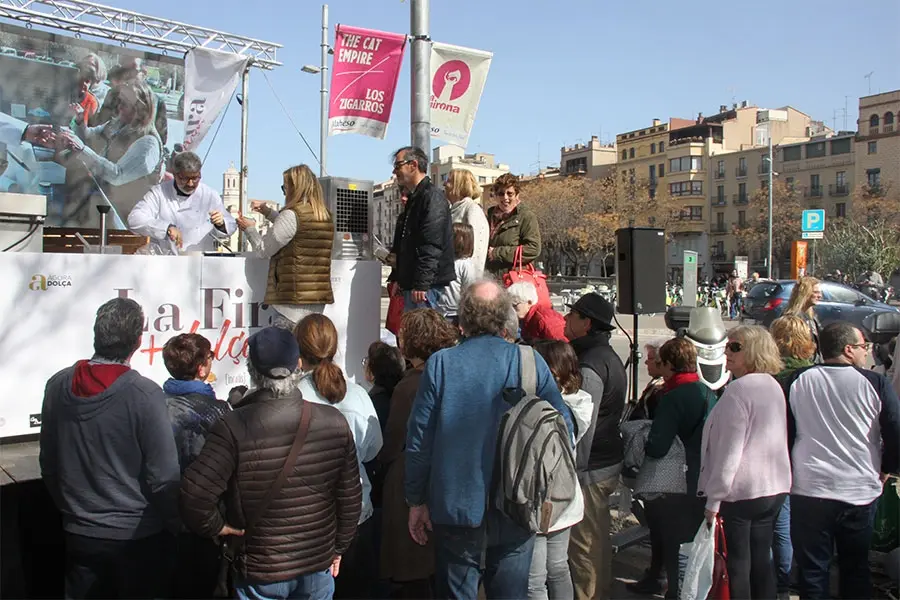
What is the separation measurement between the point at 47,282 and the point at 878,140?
7748 centimetres

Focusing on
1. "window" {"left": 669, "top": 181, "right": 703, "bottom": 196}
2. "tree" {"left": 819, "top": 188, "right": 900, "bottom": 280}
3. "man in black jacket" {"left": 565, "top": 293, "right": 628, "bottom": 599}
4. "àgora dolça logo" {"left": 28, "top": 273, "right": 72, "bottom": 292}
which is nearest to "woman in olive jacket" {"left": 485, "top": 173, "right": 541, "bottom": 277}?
"man in black jacket" {"left": 565, "top": 293, "right": 628, "bottom": 599}

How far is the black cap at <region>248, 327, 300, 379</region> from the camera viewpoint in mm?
2785

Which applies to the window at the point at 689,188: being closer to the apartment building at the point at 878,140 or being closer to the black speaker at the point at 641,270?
the apartment building at the point at 878,140

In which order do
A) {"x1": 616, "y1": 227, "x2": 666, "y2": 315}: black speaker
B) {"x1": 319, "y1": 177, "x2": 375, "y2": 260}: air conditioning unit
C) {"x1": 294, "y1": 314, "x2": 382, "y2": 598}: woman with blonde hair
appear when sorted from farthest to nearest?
{"x1": 616, "y1": 227, "x2": 666, "y2": 315}: black speaker, {"x1": 319, "y1": 177, "x2": 375, "y2": 260}: air conditioning unit, {"x1": 294, "y1": 314, "x2": 382, "y2": 598}: woman with blonde hair

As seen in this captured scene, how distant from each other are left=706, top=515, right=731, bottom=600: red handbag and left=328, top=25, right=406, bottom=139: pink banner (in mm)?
4729

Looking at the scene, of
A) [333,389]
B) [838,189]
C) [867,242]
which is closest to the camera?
Result: [333,389]

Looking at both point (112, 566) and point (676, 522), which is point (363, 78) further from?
point (112, 566)

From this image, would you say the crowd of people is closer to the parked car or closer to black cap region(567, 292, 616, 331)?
black cap region(567, 292, 616, 331)

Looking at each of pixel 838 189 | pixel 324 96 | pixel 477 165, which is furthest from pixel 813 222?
pixel 477 165

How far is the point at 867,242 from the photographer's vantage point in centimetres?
4750

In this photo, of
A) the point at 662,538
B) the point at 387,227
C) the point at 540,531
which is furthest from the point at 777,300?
the point at 387,227

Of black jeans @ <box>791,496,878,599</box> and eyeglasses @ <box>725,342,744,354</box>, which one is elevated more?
eyeglasses @ <box>725,342,744,354</box>

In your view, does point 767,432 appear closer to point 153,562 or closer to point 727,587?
point 727,587

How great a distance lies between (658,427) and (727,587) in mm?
846
